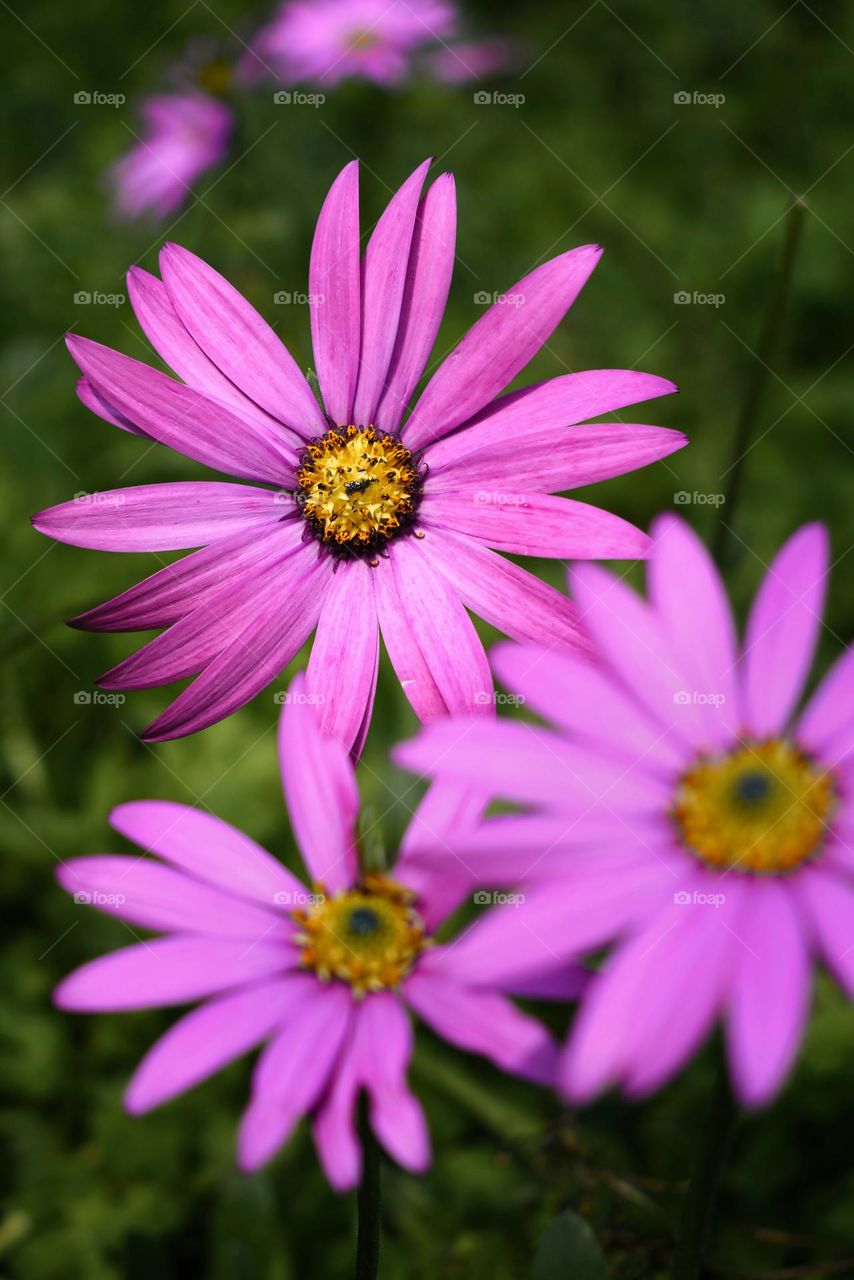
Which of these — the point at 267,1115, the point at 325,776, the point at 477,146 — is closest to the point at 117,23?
the point at 477,146
